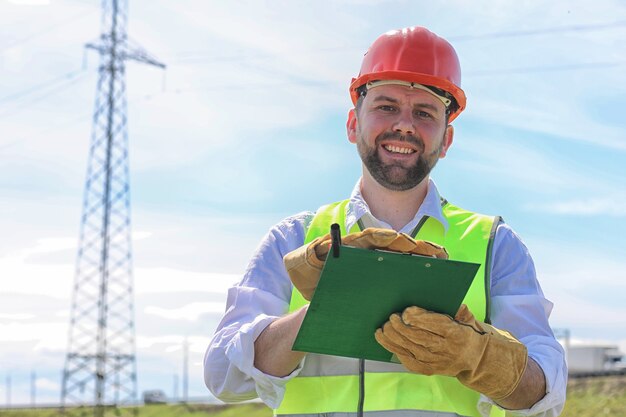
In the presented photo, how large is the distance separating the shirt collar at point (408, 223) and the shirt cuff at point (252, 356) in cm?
62

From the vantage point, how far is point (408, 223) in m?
3.91

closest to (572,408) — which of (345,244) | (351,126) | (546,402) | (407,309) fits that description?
(351,126)

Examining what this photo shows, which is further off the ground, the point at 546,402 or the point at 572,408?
the point at 546,402

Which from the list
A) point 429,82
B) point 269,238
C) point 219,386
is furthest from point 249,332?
point 429,82

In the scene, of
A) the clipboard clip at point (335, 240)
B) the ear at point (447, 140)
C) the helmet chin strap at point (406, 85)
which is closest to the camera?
the clipboard clip at point (335, 240)

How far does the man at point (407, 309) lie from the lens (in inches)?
125

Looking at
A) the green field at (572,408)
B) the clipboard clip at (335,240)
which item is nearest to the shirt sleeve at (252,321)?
the clipboard clip at (335,240)

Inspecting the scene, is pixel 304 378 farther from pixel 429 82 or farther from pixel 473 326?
pixel 429 82

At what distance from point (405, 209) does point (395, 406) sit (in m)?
0.84

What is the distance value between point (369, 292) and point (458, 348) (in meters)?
0.35

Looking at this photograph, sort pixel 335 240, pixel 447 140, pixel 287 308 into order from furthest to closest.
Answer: pixel 447 140
pixel 287 308
pixel 335 240

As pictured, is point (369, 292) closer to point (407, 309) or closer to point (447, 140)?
point (407, 309)

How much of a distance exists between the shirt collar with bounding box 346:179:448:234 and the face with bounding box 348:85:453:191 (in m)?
0.11

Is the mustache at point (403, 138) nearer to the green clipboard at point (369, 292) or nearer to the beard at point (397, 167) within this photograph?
the beard at point (397, 167)
